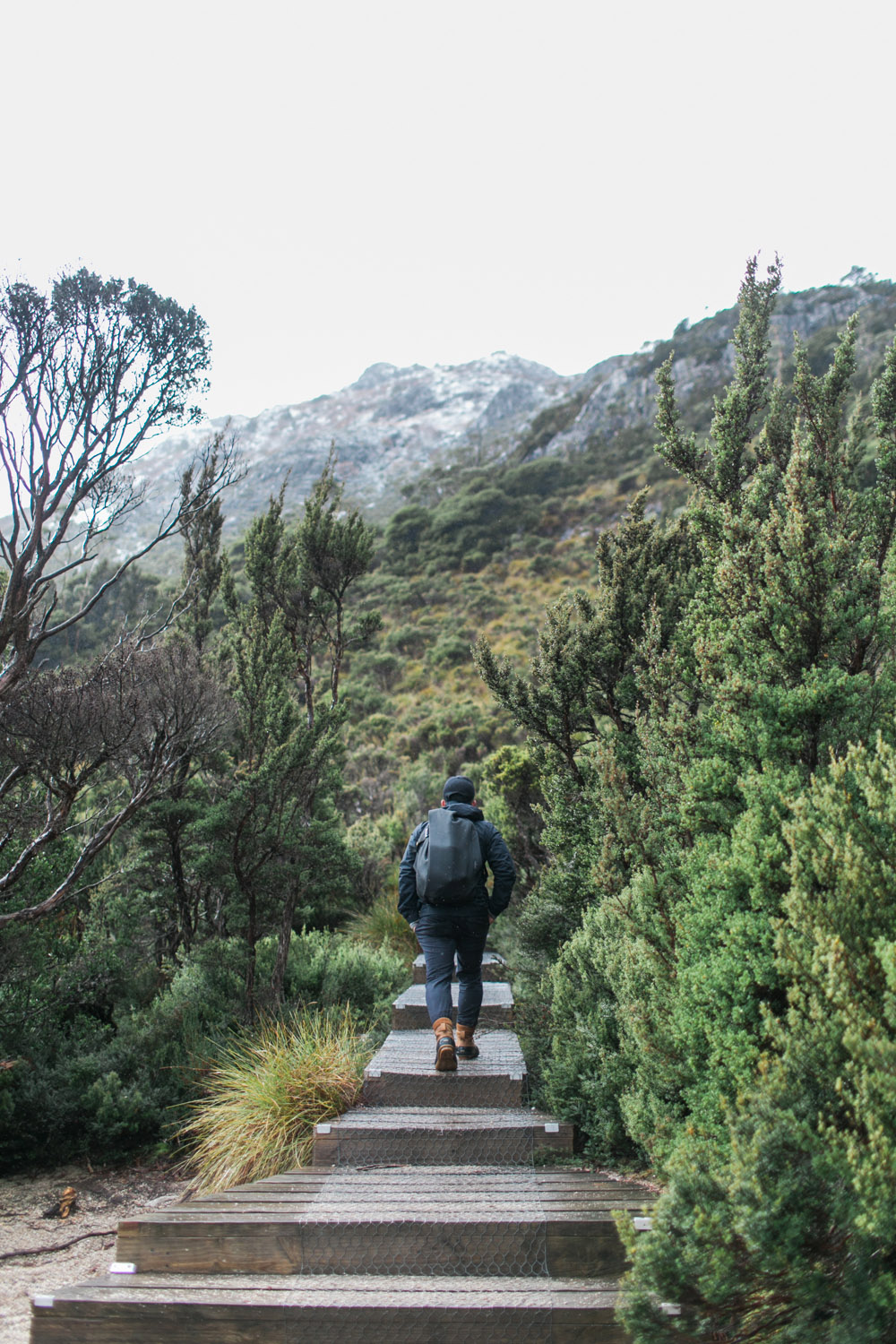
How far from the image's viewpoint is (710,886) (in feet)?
10.3

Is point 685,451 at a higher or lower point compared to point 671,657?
higher

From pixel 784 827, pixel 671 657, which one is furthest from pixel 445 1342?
pixel 671 657

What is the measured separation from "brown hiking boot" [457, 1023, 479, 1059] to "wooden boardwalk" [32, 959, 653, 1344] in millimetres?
775

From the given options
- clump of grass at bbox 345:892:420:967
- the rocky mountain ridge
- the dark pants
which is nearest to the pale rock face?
the rocky mountain ridge

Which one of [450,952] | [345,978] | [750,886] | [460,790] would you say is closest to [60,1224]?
[450,952]

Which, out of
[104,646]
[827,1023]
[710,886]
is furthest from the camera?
[104,646]

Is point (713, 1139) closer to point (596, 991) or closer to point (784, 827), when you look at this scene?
point (784, 827)

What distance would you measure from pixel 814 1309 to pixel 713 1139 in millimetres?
676

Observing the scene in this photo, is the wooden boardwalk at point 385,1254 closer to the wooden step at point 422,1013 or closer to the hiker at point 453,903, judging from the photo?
the hiker at point 453,903

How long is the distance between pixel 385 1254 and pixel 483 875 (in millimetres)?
2047

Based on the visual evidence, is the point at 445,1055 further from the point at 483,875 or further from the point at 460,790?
the point at 460,790

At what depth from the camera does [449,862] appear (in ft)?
15.1

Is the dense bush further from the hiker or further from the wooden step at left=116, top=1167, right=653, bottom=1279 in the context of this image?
the hiker

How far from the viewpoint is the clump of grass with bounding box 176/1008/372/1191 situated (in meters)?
4.27
